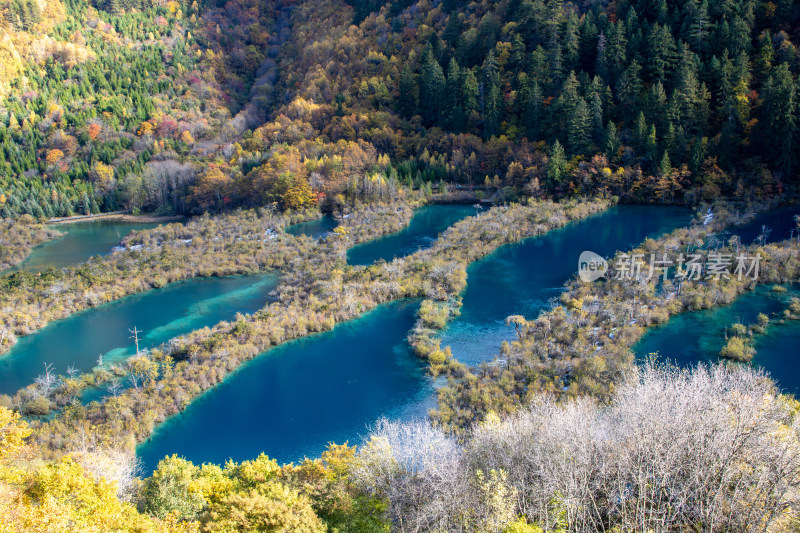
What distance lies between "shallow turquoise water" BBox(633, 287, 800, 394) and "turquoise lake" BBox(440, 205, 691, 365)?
7.60 m

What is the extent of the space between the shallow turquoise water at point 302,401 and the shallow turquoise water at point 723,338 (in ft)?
41.2

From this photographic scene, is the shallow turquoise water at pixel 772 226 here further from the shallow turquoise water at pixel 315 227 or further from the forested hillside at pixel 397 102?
the shallow turquoise water at pixel 315 227

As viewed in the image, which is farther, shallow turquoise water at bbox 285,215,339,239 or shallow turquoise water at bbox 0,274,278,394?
shallow turquoise water at bbox 285,215,339,239

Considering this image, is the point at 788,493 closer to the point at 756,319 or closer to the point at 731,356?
the point at 731,356

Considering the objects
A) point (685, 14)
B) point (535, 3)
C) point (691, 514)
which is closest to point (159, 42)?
point (535, 3)

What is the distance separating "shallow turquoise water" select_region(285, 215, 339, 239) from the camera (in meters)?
58.4

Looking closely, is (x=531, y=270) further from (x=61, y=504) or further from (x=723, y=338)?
(x=61, y=504)

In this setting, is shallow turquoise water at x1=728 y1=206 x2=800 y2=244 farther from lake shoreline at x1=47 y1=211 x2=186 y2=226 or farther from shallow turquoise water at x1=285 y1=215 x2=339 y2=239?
lake shoreline at x1=47 y1=211 x2=186 y2=226

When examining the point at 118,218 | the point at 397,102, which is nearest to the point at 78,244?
the point at 118,218

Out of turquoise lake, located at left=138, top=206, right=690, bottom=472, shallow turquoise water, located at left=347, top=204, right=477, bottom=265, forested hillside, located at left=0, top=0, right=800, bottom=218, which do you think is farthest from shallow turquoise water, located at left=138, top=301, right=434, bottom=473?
forested hillside, located at left=0, top=0, right=800, bottom=218

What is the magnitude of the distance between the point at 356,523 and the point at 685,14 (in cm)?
6825

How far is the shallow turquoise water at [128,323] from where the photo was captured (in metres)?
33.0

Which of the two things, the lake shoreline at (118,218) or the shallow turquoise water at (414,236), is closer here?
the shallow turquoise water at (414,236)

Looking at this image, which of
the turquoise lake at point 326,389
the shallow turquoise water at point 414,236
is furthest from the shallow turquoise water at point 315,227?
the turquoise lake at point 326,389
